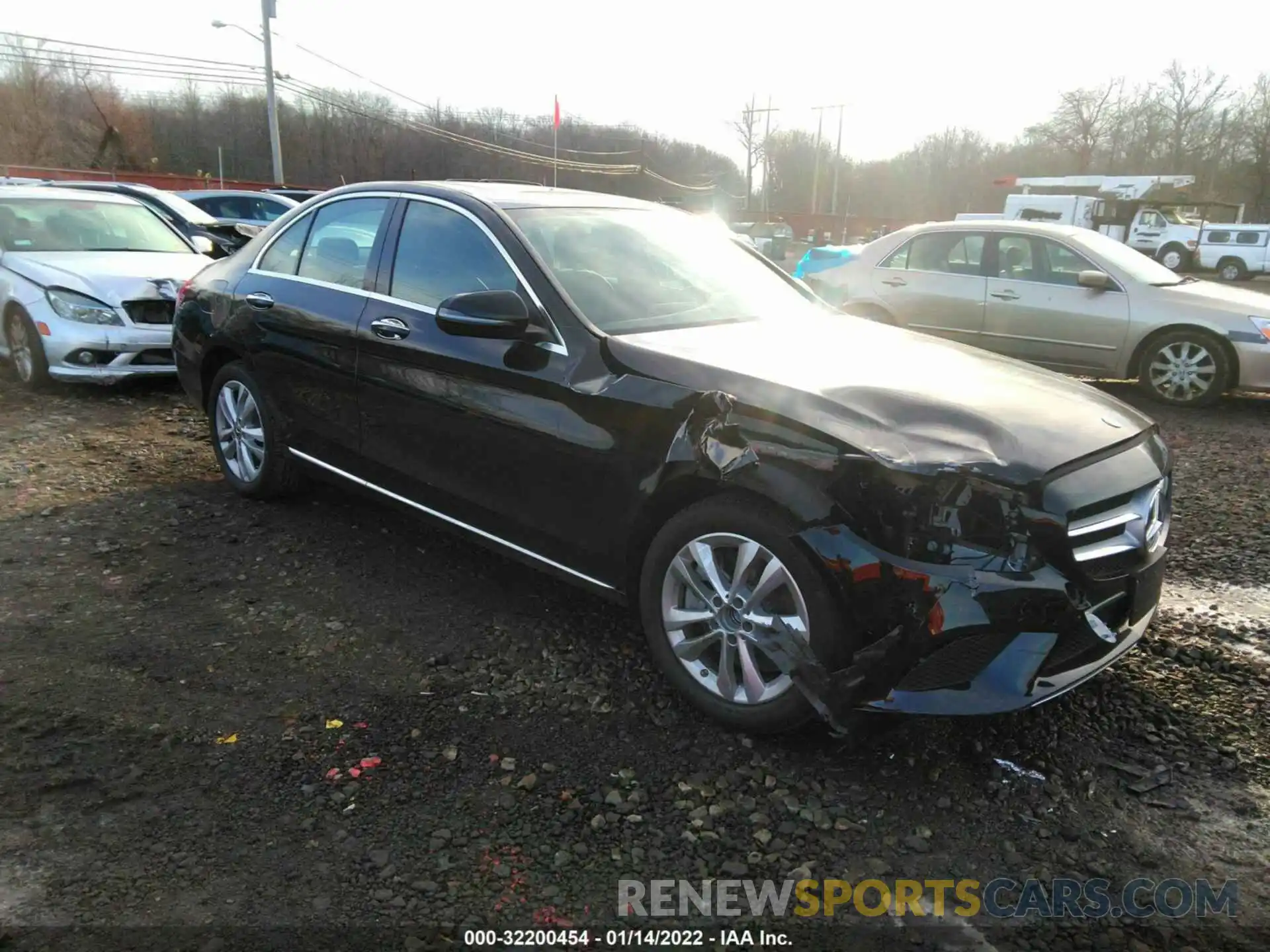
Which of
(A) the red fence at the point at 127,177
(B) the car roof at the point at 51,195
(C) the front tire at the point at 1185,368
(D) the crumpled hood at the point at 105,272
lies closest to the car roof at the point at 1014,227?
(C) the front tire at the point at 1185,368

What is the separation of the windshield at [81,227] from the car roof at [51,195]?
29 millimetres

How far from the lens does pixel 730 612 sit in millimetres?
2809

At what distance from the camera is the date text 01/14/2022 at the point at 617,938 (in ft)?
6.90

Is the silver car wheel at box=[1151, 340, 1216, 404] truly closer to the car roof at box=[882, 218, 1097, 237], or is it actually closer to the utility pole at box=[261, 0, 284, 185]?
the car roof at box=[882, 218, 1097, 237]

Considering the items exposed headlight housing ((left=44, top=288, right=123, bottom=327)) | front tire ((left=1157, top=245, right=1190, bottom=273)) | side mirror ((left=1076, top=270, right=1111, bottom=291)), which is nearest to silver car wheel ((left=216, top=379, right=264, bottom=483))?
exposed headlight housing ((left=44, top=288, right=123, bottom=327))

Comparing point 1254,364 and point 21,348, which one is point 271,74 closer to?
point 21,348

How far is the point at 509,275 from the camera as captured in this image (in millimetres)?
3467

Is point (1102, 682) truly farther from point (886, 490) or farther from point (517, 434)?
point (517, 434)

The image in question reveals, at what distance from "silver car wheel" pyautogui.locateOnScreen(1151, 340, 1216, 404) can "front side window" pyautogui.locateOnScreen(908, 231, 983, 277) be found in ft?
5.97

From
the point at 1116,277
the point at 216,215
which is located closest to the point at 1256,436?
the point at 1116,277

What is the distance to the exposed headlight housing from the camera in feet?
22.9

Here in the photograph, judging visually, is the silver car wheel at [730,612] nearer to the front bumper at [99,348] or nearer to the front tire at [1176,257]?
the front bumper at [99,348]

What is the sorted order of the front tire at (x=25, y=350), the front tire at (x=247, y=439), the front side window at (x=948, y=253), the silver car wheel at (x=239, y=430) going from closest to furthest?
1. the front tire at (x=247, y=439)
2. the silver car wheel at (x=239, y=430)
3. the front tire at (x=25, y=350)
4. the front side window at (x=948, y=253)

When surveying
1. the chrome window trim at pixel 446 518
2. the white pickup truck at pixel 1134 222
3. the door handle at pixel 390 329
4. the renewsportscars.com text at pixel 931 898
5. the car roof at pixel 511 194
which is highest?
Answer: the white pickup truck at pixel 1134 222
